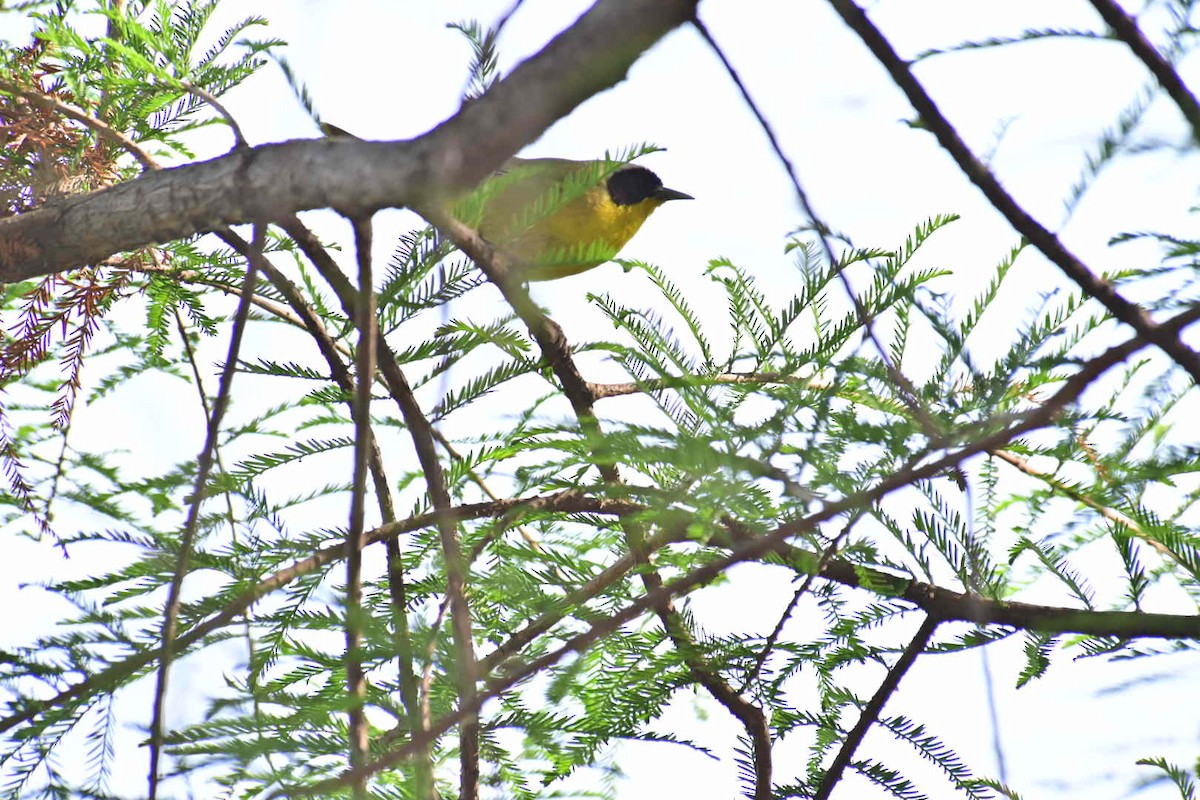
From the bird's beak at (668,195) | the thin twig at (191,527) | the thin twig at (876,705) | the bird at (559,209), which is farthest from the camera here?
the bird's beak at (668,195)

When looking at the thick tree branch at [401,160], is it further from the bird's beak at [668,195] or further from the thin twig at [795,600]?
the bird's beak at [668,195]

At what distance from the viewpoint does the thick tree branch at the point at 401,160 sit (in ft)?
4.11

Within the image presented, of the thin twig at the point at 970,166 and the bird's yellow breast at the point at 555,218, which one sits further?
the bird's yellow breast at the point at 555,218

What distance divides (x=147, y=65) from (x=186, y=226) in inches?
22.7

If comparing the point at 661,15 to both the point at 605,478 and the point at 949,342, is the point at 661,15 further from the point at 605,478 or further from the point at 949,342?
the point at 605,478

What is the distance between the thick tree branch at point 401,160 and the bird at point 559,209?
0.07 meters

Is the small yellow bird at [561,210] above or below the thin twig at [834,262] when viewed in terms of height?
above

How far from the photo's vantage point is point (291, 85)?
4.94 ft

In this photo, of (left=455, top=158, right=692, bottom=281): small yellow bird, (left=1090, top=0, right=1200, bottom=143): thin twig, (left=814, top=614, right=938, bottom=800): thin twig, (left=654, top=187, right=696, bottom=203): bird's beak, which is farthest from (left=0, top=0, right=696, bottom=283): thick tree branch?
(left=654, top=187, right=696, bottom=203): bird's beak

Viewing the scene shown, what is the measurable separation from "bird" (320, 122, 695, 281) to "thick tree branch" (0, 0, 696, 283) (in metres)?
0.07

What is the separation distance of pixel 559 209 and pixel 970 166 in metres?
0.74

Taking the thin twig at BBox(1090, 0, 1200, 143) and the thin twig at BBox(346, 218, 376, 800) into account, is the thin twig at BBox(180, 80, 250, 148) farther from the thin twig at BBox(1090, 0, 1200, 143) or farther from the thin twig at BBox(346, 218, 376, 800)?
the thin twig at BBox(1090, 0, 1200, 143)

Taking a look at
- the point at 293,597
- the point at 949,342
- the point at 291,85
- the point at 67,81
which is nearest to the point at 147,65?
the point at 67,81

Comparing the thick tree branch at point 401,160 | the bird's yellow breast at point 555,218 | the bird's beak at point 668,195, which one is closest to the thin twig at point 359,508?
the thick tree branch at point 401,160
